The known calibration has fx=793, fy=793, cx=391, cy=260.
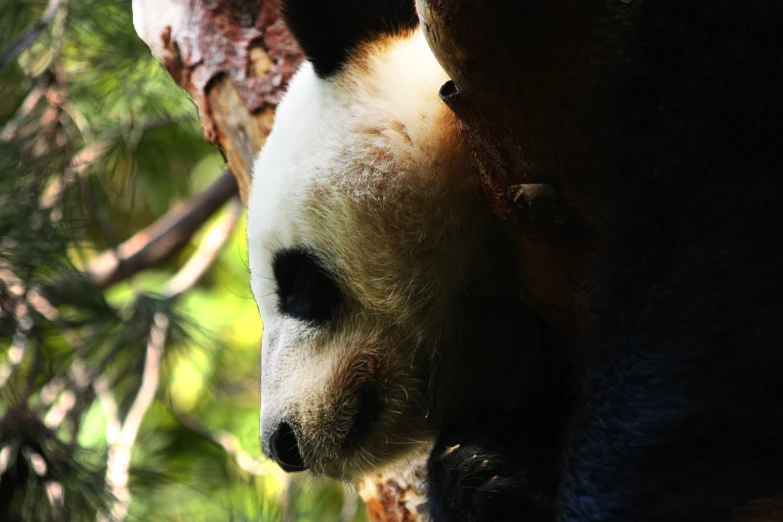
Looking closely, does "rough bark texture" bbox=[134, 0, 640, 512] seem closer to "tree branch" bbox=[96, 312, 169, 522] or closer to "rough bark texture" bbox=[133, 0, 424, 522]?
"rough bark texture" bbox=[133, 0, 424, 522]

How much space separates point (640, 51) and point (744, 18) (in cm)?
11

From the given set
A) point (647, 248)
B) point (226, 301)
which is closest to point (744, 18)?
point (647, 248)

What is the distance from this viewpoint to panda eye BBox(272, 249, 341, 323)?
1312 millimetres

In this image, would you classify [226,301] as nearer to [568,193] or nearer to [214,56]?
[214,56]

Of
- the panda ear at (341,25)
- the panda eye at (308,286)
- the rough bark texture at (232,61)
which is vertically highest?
the panda ear at (341,25)

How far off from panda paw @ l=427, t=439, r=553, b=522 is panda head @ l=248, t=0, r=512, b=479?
0.30 feet

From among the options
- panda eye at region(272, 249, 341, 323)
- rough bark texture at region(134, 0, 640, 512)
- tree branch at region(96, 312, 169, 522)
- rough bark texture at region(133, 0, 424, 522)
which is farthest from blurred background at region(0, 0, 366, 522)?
rough bark texture at region(134, 0, 640, 512)

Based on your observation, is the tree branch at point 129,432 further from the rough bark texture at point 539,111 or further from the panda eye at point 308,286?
the rough bark texture at point 539,111

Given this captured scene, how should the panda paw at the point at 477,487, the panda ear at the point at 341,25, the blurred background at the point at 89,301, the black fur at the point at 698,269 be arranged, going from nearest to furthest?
the black fur at the point at 698,269 → the panda paw at the point at 477,487 → the panda ear at the point at 341,25 → the blurred background at the point at 89,301

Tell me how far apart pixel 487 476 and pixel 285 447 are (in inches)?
13.4

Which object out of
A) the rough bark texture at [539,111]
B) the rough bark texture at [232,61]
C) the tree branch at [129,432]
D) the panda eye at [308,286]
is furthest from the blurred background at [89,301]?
the rough bark texture at [539,111]

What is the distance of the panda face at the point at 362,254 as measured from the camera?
1233 mm

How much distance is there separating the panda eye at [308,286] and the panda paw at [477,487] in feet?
1.02

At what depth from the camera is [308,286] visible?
132 cm
